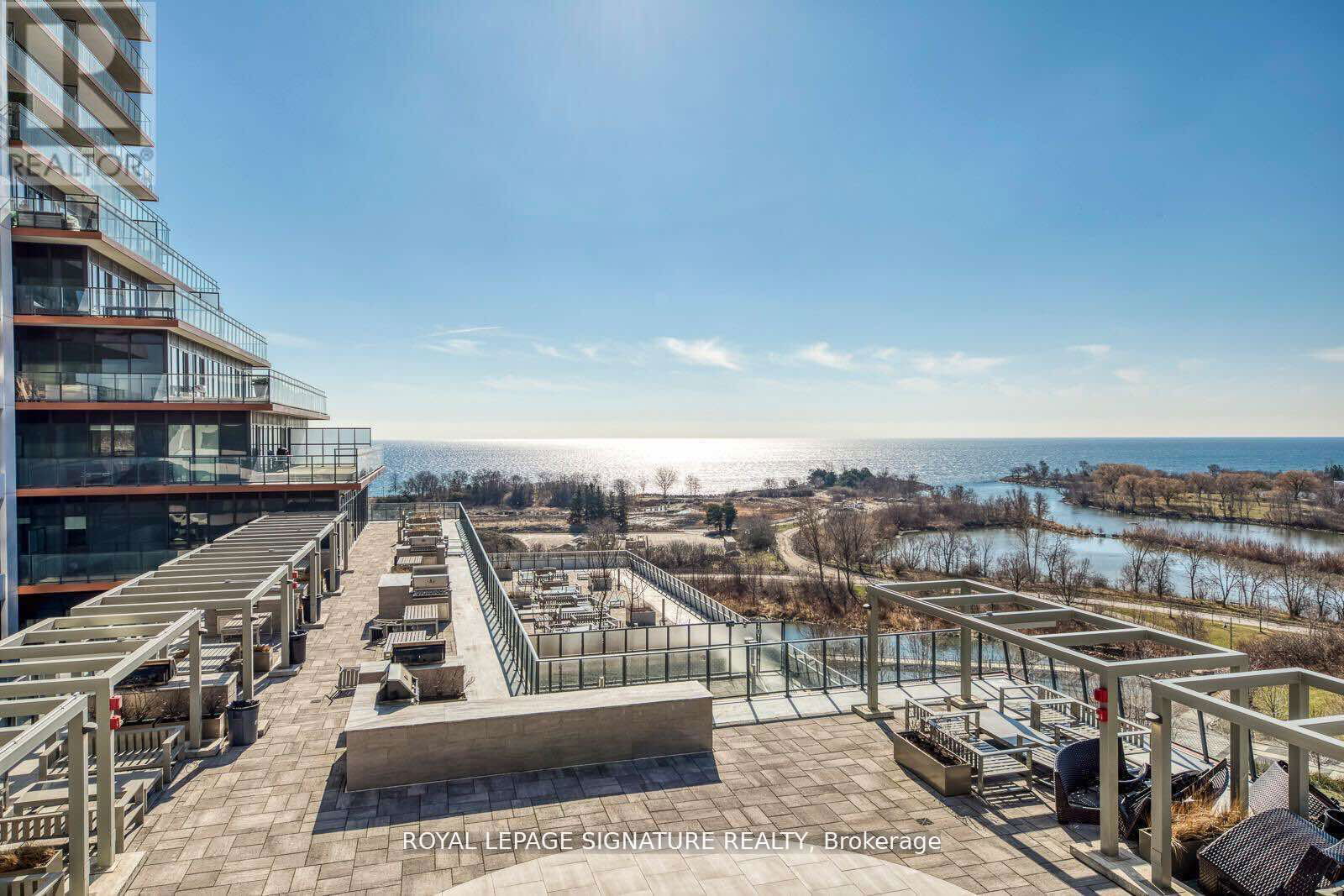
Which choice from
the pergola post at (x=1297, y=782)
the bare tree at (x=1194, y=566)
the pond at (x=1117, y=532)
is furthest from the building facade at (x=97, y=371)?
the pond at (x=1117, y=532)

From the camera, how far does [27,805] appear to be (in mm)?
6676

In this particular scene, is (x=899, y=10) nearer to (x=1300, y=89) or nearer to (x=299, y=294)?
(x=1300, y=89)

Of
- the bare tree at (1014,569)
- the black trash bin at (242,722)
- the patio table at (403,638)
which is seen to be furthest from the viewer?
the bare tree at (1014,569)

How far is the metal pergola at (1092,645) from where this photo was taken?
21.2ft

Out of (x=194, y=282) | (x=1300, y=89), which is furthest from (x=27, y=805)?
(x=1300, y=89)

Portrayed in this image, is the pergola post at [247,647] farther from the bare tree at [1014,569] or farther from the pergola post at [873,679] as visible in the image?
the bare tree at [1014,569]

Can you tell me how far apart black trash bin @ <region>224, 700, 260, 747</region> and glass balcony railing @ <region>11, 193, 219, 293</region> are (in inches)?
683

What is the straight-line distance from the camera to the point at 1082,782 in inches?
292

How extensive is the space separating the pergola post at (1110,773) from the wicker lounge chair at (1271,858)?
0.67m

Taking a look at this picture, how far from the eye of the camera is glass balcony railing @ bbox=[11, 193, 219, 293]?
60.4ft

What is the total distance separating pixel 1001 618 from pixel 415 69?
19279mm

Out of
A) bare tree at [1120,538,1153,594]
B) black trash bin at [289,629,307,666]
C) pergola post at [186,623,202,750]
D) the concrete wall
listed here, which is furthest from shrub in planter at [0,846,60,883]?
bare tree at [1120,538,1153,594]

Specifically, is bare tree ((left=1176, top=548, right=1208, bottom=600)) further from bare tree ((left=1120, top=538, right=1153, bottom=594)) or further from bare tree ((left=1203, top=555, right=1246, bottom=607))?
bare tree ((left=1120, top=538, right=1153, bottom=594))

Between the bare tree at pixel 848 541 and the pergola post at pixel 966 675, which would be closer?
the pergola post at pixel 966 675
